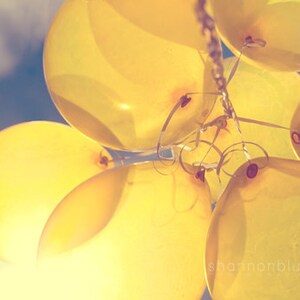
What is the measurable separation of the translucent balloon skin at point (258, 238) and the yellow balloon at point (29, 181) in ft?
0.97

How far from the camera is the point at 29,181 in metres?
0.90

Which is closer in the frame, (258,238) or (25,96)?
(258,238)

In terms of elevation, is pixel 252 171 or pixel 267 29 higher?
pixel 267 29

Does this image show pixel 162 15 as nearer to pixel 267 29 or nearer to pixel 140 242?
pixel 267 29

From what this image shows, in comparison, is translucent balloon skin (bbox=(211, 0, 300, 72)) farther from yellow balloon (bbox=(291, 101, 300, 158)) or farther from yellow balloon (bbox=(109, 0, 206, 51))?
yellow balloon (bbox=(291, 101, 300, 158))

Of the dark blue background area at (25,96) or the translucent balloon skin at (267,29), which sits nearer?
the translucent balloon skin at (267,29)

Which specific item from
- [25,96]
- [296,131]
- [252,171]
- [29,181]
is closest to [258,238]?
[252,171]

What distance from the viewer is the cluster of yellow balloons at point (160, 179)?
0.72 meters

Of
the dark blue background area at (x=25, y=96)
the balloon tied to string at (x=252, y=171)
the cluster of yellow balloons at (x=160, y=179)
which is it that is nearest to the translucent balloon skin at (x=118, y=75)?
the cluster of yellow balloons at (x=160, y=179)

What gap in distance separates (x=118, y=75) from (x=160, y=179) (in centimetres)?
18

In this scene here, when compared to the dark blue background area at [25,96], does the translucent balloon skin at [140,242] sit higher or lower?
higher

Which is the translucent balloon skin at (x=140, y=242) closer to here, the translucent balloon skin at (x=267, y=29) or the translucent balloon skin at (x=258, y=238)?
the translucent balloon skin at (x=258, y=238)

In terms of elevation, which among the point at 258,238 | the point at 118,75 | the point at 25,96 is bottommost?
the point at 25,96

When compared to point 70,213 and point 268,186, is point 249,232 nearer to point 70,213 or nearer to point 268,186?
point 268,186
